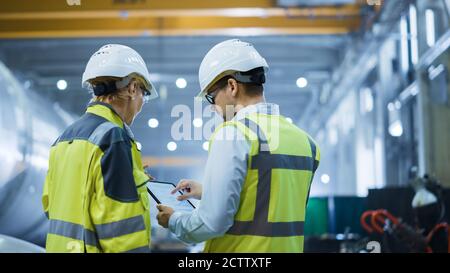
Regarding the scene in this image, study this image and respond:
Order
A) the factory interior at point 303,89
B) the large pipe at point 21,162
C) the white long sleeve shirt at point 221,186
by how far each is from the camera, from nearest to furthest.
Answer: the white long sleeve shirt at point 221,186 → the factory interior at point 303,89 → the large pipe at point 21,162

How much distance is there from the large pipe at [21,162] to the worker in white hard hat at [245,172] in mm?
3801

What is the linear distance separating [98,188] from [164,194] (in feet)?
1.12

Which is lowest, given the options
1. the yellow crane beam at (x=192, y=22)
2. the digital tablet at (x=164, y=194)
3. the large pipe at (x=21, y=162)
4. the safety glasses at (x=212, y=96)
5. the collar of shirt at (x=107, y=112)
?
the digital tablet at (x=164, y=194)

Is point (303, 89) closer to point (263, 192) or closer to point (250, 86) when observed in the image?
point (250, 86)

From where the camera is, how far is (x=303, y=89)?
9.38 metres

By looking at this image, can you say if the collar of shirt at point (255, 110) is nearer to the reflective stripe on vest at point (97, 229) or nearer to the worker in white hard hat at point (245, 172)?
the worker in white hard hat at point (245, 172)

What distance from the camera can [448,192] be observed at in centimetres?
500

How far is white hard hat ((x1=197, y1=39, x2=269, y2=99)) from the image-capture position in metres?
2.06

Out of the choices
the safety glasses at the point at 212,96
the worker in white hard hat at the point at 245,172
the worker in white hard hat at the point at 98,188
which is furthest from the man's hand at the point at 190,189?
the safety glasses at the point at 212,96

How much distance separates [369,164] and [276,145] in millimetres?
7329

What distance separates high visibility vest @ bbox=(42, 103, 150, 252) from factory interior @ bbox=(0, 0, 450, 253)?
180cm

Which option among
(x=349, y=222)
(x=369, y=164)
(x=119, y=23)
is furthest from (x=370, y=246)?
(x=369, y=164)

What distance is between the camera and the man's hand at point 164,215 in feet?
6.81

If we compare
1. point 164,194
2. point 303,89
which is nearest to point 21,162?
point 164,194
